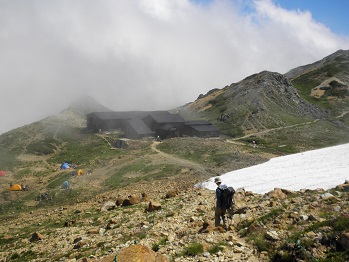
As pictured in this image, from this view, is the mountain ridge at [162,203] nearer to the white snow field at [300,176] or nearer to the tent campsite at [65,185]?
the tent campsite at [65,185]

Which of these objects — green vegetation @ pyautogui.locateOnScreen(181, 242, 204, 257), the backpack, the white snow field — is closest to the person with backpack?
the backpack

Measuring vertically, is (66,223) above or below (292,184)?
below

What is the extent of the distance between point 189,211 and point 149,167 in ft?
77.2

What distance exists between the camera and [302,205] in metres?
14.4

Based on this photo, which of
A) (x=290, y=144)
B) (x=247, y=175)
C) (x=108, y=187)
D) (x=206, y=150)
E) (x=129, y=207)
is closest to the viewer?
(x=129, y=207)

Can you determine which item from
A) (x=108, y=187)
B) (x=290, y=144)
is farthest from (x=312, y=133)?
(x=108, y=187)

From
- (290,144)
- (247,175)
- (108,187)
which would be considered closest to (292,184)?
(247,175)

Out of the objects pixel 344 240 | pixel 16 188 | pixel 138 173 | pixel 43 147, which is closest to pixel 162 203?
pixel 344 240

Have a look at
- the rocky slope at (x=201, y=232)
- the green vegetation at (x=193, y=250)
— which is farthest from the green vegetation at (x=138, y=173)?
the green vegetation at (x=193, y=250)

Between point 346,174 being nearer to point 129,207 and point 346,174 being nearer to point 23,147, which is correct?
point 129,207

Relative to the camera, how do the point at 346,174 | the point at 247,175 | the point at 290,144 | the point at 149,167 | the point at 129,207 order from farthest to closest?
the point at 290,144 → the point at 149,167 → the point at 247,175 → the point at 129,207 → the point at 346,174

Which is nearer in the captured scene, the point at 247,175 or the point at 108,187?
the point at 247,175

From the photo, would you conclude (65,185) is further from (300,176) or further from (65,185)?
(300,176)

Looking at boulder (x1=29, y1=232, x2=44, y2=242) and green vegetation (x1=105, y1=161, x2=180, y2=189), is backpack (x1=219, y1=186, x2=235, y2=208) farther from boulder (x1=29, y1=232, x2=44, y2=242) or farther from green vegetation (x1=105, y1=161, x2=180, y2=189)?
green vegetation (x1=105, y1=161, x2=180, y2=189)
